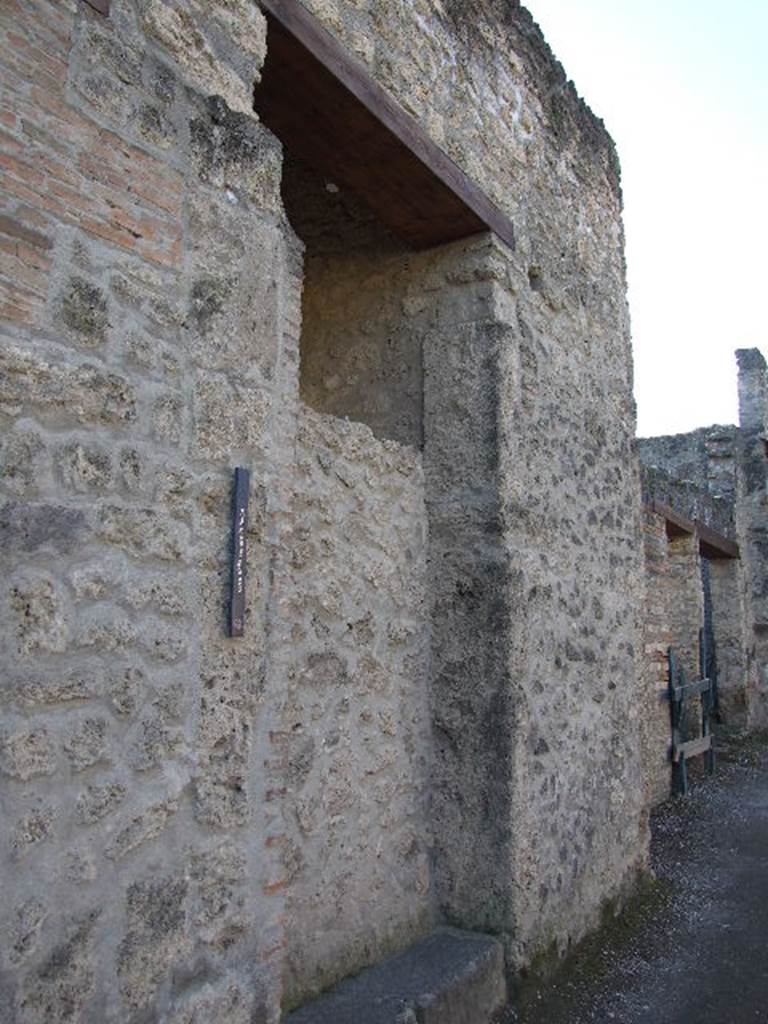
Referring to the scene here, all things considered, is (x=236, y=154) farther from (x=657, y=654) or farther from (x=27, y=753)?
(x=657, y=654)

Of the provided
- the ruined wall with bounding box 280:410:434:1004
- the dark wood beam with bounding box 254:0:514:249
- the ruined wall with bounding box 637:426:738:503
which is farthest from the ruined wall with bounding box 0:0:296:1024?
the ruined wall with bounding box 637:426:738:503

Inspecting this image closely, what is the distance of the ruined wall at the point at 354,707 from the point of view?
2777 mm

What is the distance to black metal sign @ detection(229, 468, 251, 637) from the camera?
2.09m

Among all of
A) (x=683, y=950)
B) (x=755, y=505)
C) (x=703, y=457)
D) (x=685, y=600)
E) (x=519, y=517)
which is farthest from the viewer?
(x=703, y=457)

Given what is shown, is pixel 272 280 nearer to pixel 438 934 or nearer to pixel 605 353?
pixel 438 934

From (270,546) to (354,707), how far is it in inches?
41.3

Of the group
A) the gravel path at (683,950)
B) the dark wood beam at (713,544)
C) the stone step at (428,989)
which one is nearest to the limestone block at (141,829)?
the stone step at (428,989)

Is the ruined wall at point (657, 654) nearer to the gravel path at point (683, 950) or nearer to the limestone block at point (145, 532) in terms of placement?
the gravel path at point (683, 950)

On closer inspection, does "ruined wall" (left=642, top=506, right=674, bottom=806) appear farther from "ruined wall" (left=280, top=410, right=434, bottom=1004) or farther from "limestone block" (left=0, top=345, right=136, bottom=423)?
"limestone block" (left=0, top=345, right=136, bottom=423)

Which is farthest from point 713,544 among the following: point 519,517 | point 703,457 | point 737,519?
point 519,517

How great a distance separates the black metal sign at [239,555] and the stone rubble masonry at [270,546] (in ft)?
0.12

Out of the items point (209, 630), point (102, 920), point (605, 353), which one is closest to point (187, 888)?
point (102, 920)

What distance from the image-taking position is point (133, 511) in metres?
1.89

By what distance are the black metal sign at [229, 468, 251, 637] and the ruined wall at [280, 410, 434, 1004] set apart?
1.05ft
